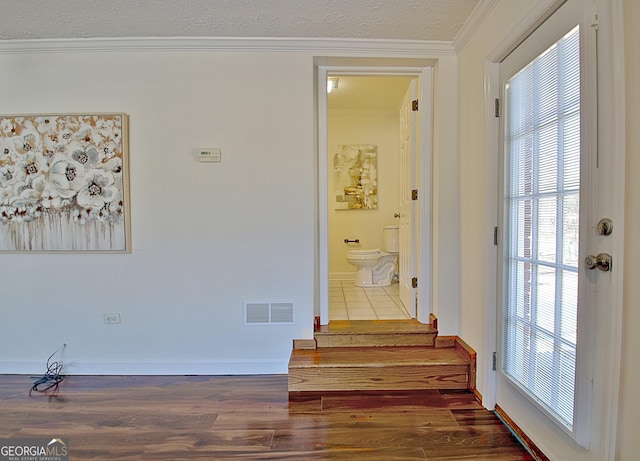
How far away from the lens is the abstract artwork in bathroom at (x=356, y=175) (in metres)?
4.16

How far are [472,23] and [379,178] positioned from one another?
242 cm

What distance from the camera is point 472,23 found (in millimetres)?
1817

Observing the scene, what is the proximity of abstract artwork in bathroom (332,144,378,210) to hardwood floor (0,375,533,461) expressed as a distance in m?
2.69

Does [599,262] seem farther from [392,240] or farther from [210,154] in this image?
[392,240]

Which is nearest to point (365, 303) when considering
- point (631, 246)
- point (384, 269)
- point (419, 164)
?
point (384, 269)

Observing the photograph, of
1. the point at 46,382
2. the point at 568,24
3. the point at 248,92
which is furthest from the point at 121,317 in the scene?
the point at 568,24

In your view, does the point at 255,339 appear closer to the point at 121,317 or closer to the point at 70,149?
the point at 121,317

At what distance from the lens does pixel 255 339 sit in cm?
218

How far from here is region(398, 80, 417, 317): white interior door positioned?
8.02 ft

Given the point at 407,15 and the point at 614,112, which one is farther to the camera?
the point at 407,15

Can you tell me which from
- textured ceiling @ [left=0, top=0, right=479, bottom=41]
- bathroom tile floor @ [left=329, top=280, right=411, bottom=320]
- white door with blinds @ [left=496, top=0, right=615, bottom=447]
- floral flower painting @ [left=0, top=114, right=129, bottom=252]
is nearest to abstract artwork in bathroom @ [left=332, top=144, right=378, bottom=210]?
bathroom tile floor @ [left=329, top=280, right=411, bottom=320]

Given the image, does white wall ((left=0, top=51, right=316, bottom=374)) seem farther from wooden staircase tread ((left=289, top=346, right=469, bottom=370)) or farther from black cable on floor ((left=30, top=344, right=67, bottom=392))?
wooden staircase tread ((left=289, top=346, right=469, bottom=370))

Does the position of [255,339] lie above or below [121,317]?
below

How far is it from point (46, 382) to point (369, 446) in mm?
2210
